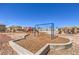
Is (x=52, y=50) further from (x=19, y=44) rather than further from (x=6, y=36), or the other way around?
(x=6, y=36)

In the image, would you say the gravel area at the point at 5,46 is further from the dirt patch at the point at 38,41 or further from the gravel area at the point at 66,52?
the gravel area at the point at 66,52

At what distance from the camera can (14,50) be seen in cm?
372

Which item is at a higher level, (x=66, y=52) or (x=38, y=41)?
(x=38, y=41)

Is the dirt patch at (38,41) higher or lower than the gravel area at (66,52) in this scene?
higher

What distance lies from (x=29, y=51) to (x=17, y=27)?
443 mm

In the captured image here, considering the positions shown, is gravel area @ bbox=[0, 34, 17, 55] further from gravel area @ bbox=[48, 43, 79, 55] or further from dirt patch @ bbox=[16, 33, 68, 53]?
gravel area @ bbox=[48, 43, 79, 55]

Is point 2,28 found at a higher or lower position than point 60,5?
lower

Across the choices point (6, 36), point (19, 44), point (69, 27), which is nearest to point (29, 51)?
point (19, 44)

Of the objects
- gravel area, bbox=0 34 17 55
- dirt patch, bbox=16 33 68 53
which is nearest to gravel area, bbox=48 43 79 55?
dirt patch, bbox=16 33 68 53

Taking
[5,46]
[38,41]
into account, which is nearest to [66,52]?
[38,41]

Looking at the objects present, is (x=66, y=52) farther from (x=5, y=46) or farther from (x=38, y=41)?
(x=5, y=46)

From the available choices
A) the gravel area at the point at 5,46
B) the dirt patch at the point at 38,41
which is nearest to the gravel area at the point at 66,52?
the dirt patch at the point at 38,41

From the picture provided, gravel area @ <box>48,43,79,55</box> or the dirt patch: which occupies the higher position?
the dirt patch

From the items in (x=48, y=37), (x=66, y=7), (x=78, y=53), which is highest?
(x=66, y=7)
